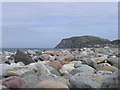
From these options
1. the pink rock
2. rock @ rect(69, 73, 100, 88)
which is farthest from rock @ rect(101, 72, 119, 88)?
the pink rock

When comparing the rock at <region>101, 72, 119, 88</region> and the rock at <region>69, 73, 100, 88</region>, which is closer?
the rock at <region>101, 72, 119, 88</region>

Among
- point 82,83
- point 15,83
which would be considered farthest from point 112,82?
point 15,83

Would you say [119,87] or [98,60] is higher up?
[119,87]

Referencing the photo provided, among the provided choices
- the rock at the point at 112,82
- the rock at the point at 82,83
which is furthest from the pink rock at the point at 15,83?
the rock at the point at 112,82

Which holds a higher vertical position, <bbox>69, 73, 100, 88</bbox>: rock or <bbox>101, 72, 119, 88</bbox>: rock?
<bbox>101, 72, 119, 88</bbox>: rock

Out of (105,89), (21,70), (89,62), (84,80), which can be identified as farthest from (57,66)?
(105,89)

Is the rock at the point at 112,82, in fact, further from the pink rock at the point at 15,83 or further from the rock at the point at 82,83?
the pink rock at the point at 15,83

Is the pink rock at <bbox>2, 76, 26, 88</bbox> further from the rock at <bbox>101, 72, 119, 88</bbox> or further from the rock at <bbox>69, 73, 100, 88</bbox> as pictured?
the rock at <bbox>101, 72, 119, 88</bbox>

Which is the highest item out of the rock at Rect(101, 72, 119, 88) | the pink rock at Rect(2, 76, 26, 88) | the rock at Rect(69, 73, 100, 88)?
the rock at Rect(101, 72, 119, 88)

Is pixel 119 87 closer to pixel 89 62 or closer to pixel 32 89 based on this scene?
pixel 32 89

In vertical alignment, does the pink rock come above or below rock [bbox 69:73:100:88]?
above

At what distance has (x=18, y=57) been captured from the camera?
6.71 metres

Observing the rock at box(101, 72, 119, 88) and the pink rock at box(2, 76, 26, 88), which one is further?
the pink rock at box(2, 76, 26, 88)

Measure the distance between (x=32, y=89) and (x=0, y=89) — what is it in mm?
323
